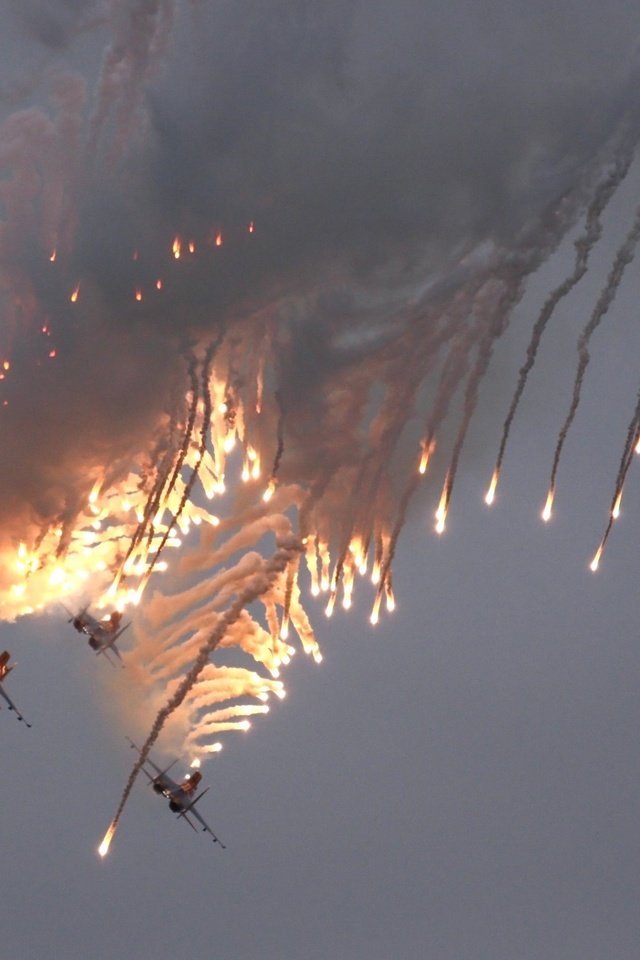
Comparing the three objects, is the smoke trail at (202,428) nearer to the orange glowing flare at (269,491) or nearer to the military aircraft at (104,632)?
the orange glowing flare at (269,491)

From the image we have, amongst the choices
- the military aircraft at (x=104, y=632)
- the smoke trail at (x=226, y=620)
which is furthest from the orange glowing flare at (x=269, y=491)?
the military aircraft at (x=104, y=632)

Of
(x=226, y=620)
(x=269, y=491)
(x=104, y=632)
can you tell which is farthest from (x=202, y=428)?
(x=104, y=632)

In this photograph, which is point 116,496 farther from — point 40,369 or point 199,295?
point 199,295

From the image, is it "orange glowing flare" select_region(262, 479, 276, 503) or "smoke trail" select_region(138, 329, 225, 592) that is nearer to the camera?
"smoke trail" select_region(138, 329, 225, 592)

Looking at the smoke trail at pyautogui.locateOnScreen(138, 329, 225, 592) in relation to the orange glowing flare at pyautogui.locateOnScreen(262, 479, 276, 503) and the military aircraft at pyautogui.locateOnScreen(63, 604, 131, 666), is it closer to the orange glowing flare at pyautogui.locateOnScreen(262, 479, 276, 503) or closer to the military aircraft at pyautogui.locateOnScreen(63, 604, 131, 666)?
the orange glowing flare at pyautogui.locateOnScreen(262, 479, 276, 503)

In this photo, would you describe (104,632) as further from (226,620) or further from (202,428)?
(202,428)

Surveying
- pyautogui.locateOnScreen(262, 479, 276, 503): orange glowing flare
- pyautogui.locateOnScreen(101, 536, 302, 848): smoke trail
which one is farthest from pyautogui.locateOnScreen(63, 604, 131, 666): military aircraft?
pyautogui.locateOnScreen(262, 479, 276, 503): orange glowing flare

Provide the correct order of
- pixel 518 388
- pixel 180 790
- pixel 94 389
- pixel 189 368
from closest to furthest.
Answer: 1. pixel 518 388
2. pixel 189 368
3. pixel 94 389
4. pixel 180 790

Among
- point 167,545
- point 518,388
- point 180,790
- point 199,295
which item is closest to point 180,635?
point 167,545
